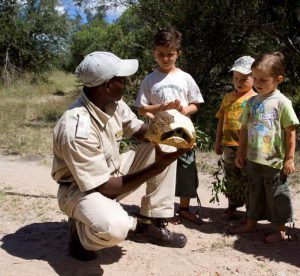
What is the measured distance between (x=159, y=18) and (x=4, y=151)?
379cm

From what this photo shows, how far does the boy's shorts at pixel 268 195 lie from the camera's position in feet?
10.9

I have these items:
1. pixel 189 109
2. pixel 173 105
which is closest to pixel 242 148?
pixel 189 109

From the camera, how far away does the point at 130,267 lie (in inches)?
116

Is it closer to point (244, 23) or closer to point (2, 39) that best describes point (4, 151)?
point (244, 23)

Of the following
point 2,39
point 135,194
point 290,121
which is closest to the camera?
point 290,121

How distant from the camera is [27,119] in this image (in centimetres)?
1023

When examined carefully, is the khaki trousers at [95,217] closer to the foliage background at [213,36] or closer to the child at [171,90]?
the child at [171,90]

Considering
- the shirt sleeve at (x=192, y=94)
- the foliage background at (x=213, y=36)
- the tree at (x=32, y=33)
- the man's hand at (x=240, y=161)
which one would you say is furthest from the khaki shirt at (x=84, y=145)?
the tree at (x=32, y=33)

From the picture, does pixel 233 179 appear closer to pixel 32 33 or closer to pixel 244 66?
pixel 244 66

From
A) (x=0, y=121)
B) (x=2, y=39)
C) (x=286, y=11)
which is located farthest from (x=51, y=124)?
(x=2, y=39)

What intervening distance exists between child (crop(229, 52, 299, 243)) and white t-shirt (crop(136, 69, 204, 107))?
508 mm

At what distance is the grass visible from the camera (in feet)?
23.1

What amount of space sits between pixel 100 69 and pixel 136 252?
50.2 inches

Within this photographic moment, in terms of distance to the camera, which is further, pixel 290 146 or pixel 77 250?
pixel 290 146
